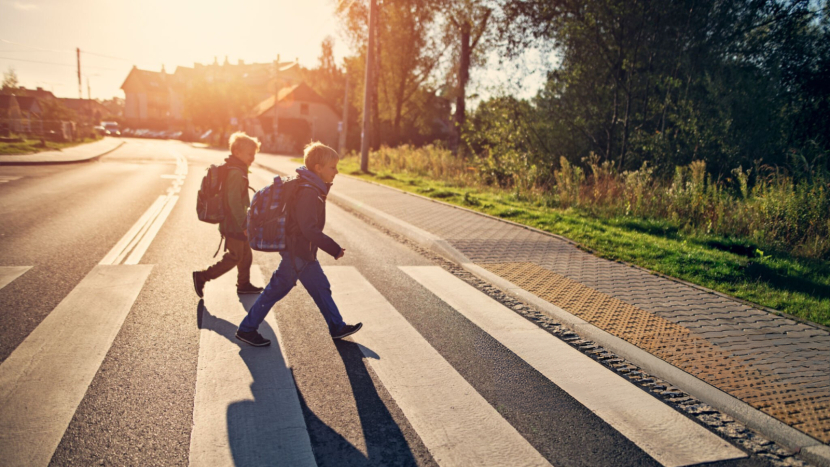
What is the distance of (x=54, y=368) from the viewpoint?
128 inches

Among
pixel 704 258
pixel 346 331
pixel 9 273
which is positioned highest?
pixel 704 258

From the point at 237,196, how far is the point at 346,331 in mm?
1693

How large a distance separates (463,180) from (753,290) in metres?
12.2

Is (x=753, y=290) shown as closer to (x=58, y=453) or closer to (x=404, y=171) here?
(x=58, y=453)

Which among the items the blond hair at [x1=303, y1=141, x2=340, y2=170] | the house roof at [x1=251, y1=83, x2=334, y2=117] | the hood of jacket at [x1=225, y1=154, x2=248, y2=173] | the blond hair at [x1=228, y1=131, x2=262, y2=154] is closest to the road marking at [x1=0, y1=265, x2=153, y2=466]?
the hood of jacket at [x1=225, y1=154, x2=248, y2=173]

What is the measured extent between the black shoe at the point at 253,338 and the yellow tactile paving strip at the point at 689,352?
2847mm

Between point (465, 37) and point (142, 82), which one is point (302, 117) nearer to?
point (465, 37)

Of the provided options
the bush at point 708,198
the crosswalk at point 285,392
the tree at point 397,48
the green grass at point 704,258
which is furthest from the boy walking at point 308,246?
A: the tree at point 397,48

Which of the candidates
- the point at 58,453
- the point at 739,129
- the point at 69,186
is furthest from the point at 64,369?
the point at 739,129

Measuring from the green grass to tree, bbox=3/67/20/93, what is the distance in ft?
163

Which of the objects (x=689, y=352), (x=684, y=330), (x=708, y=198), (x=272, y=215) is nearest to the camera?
(x=272, y=215)

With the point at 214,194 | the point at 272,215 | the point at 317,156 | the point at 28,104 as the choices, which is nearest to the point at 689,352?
the point at 317,156

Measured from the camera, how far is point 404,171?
22.5 meters

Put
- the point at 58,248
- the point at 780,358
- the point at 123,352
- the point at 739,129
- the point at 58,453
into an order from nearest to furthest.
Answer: the point at 58,453 → the point at 123,352 → the point at 780,358 → the point at 58,248 → the point at 739,129
